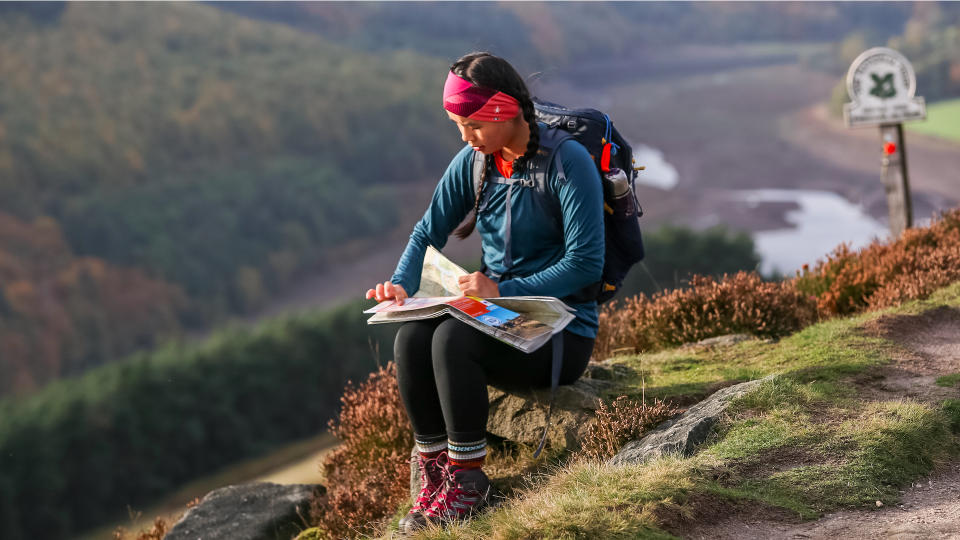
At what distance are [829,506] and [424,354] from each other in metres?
1.56

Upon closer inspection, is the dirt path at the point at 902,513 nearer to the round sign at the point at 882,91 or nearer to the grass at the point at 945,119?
the round sign at the point at 882,91

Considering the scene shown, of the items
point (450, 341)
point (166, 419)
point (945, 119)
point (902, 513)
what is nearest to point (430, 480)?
point (450, 341)

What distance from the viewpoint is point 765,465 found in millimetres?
3523

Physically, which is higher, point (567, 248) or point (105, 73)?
point (105, 73)

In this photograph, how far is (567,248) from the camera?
3582 mm

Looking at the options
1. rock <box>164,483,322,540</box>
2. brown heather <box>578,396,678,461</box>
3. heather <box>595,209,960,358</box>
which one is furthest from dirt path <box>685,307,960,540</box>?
rock <box>164,483,322,540</box>

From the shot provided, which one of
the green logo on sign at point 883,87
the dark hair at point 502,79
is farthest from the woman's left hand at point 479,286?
the green logo on sign at point 883,87

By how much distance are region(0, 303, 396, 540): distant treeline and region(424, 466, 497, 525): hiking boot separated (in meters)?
16.5

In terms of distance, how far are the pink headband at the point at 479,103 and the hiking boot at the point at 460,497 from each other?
1359 millimetres

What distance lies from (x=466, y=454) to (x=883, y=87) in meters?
7.50

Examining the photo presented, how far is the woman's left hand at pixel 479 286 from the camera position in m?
3.42

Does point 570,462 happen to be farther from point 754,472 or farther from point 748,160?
point 748,160

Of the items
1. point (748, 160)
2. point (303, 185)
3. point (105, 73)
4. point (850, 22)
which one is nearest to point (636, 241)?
point (303, 185)

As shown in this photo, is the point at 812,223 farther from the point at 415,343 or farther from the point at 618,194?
the point at 415,343
